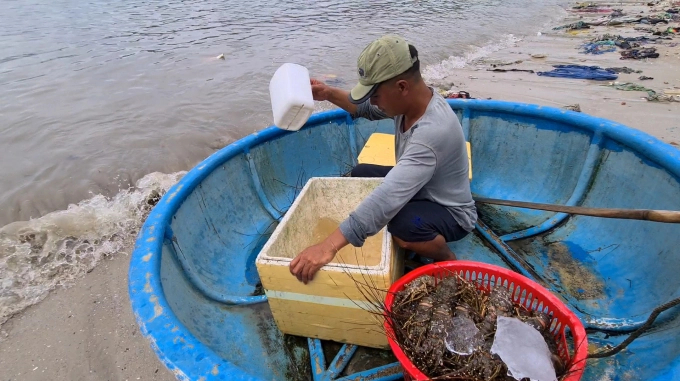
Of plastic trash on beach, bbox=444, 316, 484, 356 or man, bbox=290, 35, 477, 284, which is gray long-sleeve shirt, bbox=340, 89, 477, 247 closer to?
man, bbox=290, 35, 477, 284

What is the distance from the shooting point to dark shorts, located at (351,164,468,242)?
199 centimetres

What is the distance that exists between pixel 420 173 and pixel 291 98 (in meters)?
0.84

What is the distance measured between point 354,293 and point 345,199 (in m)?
0.89

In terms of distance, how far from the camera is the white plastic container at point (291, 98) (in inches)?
84.7

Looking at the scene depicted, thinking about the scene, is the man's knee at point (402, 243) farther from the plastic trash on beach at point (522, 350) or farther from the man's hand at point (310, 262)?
the plastic trash on beach at point (522, 350)

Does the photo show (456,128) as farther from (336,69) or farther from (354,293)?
(336,69)

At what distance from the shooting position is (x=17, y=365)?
2.63 m

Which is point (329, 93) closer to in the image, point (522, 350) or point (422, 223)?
point (422, 223)

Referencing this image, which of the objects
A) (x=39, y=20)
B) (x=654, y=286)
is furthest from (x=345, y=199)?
(x=39, y=20)

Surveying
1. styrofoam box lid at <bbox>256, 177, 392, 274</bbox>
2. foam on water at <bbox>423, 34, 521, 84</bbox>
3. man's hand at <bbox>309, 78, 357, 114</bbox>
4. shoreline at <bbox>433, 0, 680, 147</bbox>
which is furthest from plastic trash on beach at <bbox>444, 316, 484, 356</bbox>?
foam on water at <bbox>423, 34, 521, 84</bbox>

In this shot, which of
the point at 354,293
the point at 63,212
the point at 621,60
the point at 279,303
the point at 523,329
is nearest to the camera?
the point at 523,329

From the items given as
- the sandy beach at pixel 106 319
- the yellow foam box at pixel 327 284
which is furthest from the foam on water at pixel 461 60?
the yellow foam box at pixel 327 284

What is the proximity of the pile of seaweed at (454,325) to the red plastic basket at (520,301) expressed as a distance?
0.04 meters

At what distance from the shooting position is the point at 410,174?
179cm
